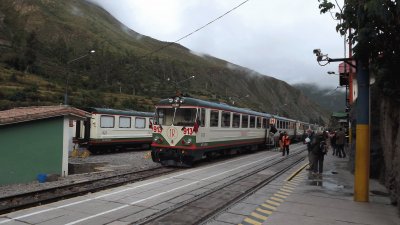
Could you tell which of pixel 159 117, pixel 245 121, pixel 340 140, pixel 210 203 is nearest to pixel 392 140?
pixel 210 203

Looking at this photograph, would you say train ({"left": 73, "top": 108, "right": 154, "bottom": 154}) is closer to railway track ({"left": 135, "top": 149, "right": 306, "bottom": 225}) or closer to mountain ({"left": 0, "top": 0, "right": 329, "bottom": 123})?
mountain ({"left": 0, "top": 0, "right": 329, "bottom": 123})

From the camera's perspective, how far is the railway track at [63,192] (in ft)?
31.9

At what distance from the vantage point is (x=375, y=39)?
9.32 metres

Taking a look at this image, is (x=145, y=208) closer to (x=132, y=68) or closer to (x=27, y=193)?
(x=27, y=193)

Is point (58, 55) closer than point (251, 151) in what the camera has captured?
No

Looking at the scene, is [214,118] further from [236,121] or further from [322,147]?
[322,147]

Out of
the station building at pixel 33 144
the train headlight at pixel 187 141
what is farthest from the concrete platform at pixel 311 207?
the station building at pixel 33 144

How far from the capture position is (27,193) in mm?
10578

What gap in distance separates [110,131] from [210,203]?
16.2 meters

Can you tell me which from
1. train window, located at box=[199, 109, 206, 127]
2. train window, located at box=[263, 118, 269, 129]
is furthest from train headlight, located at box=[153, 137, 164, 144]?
train window, located at box=[263, 118, 269, 129]

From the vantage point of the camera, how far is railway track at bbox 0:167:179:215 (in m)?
9.72

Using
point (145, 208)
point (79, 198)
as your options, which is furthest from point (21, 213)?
point (145, 208)

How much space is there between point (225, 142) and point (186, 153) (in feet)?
13.2

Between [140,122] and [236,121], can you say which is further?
[140,122]
